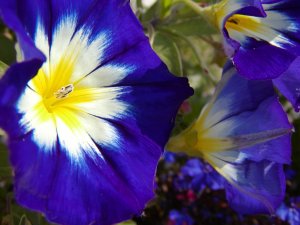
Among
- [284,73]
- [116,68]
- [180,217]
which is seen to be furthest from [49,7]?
[180,217]

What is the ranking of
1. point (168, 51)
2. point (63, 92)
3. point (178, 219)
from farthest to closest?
1. point (178, 219)
2. point (168, 51)
3. point (63, 92)

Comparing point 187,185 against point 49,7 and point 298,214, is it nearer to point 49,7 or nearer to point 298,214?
point 298,214

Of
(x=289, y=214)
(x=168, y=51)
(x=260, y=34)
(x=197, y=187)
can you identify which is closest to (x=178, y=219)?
(x=197, y=187)

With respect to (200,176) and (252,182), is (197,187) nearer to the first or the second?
(200,176)

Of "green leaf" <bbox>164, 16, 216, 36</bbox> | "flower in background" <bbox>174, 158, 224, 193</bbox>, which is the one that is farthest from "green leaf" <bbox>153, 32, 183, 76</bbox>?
"flower in background" <bbox>174, 158, 224, 193</bbox>

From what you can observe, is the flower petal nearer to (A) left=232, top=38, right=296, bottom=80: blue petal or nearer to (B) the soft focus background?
(A) left=232, top=38, right=296, bottom=80: blue petal

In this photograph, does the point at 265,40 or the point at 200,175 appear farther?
the point at 200,175

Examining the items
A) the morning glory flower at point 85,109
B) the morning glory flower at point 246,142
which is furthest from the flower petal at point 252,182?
the morning glory flower at point 85,109
